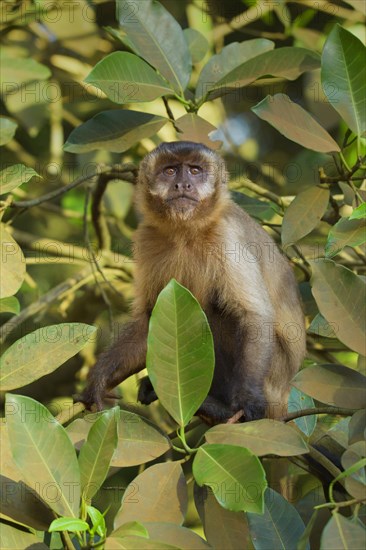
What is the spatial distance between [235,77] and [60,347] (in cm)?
197

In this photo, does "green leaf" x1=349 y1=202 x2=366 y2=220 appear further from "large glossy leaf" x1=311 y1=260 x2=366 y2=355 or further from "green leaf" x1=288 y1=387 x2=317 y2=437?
"green leaf" x1=288 y1=387 x2=317 y2=437

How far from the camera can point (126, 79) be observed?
14.3ft

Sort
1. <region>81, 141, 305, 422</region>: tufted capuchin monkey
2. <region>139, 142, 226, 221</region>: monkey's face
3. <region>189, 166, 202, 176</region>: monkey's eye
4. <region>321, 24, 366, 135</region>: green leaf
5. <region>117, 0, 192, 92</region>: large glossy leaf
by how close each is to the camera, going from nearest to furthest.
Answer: <region>321, 24, 366, 135</region>: green leaf
<region>117, 0, 192, 92</region>: large glossy leaf
<region>81, 141, 305, 422</region>: tufted capuchin monkey
<region>139, 142, 226, 221</region>: monkey's face
<region>189, 166, 202, 176</region>: monkey's eye

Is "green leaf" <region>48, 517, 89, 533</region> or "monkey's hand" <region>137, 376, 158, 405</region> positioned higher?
"green leaf" <region>48, 517, 89, 533</region>

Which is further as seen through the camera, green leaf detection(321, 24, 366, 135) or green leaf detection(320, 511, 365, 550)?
green leaf detection(321, 24, 366, 135)

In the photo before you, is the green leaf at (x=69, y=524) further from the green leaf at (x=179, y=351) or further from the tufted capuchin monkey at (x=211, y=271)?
the tufted capuchin monkey at (x=211, y=271)

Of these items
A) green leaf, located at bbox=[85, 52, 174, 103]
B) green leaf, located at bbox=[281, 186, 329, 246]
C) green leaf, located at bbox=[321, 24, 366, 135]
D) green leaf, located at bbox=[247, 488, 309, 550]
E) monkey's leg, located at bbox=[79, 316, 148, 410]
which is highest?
green leaf, located at bbox=[321, 24, 366, 135]

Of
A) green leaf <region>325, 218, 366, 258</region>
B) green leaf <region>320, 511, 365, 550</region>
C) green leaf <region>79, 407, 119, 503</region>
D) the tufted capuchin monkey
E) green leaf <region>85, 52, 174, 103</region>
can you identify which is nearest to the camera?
green leaf <region>320, 511, 365, 550</region>

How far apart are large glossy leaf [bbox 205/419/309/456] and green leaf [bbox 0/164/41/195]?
1.57 metres

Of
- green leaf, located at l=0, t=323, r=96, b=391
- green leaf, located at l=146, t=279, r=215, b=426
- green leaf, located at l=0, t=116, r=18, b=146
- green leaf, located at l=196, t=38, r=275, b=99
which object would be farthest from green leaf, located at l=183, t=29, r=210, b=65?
green leaf, located at l=146, t=279, r=215, b=426

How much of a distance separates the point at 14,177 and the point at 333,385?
72.4 inches

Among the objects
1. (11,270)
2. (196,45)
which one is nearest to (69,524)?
(11,270)

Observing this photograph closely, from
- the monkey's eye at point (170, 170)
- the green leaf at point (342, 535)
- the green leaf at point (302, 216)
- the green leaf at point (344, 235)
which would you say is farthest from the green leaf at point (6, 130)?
the green leaf at point (342, 535)

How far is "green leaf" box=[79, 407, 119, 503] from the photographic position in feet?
9.30
